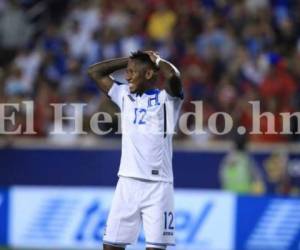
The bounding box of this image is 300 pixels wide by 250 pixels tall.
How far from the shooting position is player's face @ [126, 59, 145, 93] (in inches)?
377

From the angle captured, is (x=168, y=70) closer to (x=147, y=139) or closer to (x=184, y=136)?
(x=147, y=139)

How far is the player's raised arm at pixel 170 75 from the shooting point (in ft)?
30.7

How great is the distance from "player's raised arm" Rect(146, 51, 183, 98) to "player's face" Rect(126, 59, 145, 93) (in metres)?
0.15

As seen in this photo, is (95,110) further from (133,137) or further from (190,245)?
(133,137)

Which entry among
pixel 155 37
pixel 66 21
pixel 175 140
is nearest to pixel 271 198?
pixel 175 140

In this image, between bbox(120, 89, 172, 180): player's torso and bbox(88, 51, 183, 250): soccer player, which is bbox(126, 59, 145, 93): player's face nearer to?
bbox(88, 51, 183, 250): soccer player

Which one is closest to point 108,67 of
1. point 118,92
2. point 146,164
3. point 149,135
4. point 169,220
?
point 118,92

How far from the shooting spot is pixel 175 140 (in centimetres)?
1681

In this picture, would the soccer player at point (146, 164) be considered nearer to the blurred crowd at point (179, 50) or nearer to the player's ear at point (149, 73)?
the player's ear at point (149, 73)

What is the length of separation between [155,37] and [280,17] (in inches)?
84.8

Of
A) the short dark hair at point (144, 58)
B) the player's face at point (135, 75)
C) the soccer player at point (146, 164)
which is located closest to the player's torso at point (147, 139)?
the soccer player at point (146, 164)

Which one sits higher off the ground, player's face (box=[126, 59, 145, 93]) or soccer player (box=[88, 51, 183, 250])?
player's face (box=[126, 59, 145, 93])

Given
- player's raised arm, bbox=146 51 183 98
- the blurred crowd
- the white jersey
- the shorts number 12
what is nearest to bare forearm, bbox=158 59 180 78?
player's raised arm, bbox=146 51 183 98

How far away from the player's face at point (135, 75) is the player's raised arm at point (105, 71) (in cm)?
38
